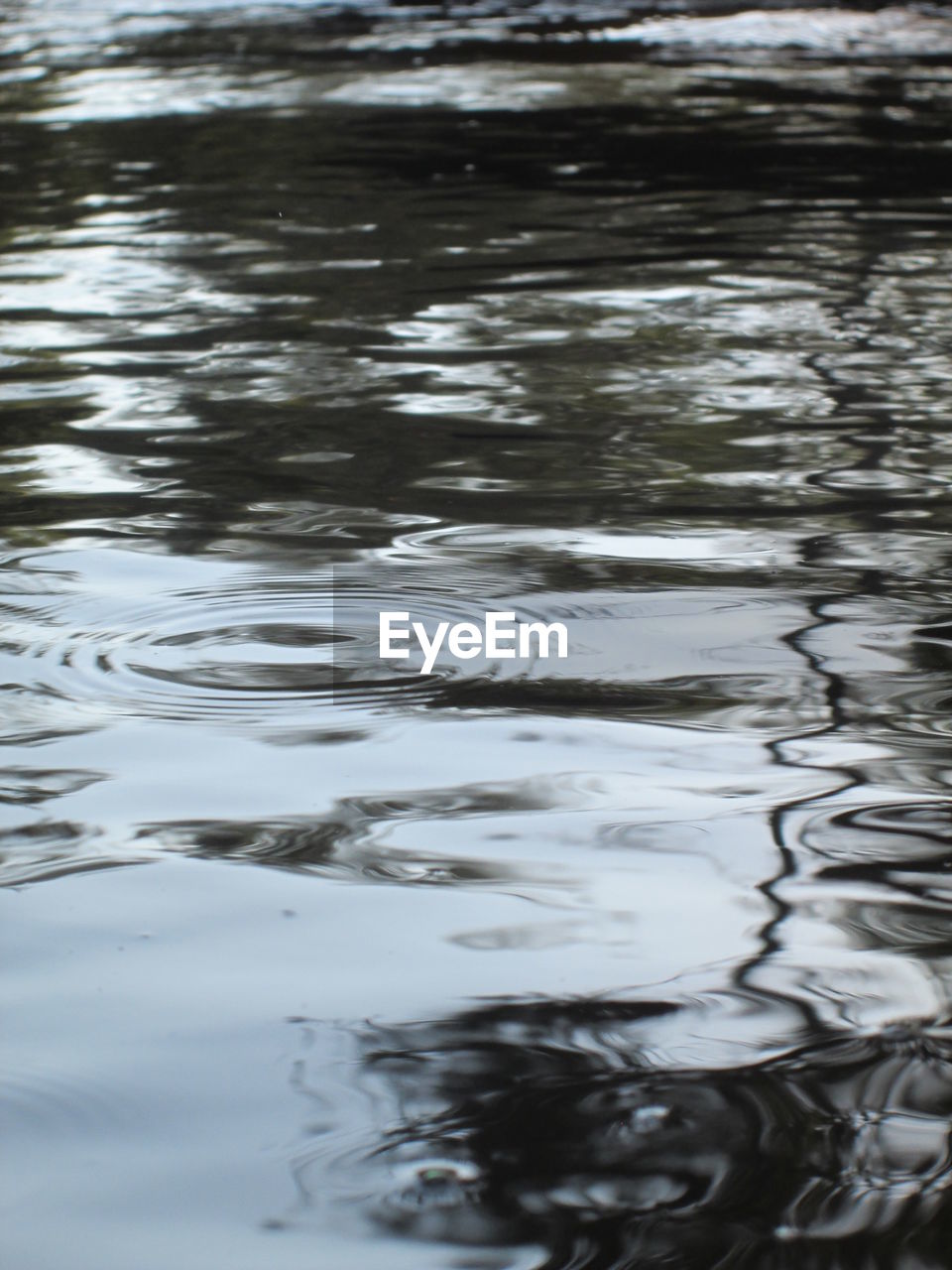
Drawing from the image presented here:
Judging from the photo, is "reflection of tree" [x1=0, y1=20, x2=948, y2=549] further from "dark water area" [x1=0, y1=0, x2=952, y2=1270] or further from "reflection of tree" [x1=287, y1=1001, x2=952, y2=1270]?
"reflection of tree" [x1=287, y1=1001, x2=952, y2=1270]

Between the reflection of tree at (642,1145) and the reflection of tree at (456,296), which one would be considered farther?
the reflection of tree at (456,296)

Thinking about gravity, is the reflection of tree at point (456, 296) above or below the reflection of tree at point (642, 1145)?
above

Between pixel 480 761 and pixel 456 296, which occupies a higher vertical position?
pixel 456 296

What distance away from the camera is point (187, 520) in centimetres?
316

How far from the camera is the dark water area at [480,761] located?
4.71ft

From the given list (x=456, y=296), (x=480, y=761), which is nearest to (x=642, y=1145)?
(x=480, y=761)

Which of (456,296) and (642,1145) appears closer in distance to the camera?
(642,1145)

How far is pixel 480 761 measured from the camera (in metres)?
2.18

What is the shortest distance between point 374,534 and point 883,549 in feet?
3.01

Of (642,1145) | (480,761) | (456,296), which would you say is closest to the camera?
(642,1145)

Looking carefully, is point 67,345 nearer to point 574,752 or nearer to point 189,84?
point 574,752

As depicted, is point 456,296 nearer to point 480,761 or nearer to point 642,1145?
point 480,761

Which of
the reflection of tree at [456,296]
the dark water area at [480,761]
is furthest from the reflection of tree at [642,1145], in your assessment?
the reflection of tree at [456,296]

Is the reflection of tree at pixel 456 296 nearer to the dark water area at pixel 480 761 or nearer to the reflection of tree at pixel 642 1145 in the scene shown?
the dark water area at pixel 480 761
